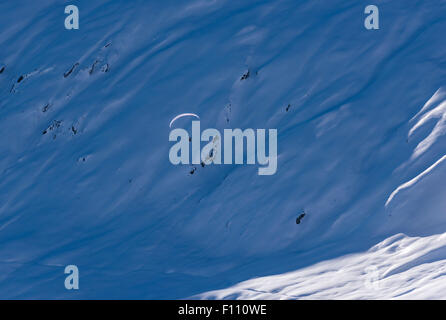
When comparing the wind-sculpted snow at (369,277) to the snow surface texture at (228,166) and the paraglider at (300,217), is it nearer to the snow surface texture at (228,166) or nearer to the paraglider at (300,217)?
the snow surface texture at (228,166)

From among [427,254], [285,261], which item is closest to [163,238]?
[285,261]

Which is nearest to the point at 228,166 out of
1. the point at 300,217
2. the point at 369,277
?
the point at 300,217

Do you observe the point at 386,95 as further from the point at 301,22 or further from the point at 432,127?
the point at 301,22

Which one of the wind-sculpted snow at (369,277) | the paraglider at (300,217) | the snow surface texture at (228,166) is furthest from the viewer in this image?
the paraglider at (300,217)

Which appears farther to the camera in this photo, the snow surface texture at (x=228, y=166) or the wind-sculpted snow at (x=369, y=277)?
the snow surface texture at (x=228, y=166)

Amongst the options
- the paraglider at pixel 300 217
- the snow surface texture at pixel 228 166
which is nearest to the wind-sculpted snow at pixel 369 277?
the snow surface texture at pixel 228 166

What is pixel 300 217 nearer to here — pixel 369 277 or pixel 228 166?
pixel 228 166
